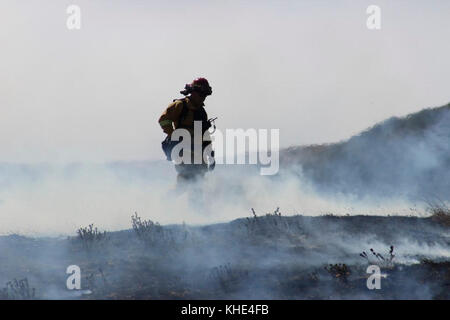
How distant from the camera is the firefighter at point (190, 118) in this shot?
11.0 m

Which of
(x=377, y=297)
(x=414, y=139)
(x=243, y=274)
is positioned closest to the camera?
(x=377, y=297)

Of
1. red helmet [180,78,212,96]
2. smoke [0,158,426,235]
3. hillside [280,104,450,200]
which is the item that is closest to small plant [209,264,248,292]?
smoke [0,158,426,235]

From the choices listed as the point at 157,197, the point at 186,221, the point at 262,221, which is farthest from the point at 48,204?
the point at 262,221

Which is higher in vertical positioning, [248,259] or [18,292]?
[248,259]

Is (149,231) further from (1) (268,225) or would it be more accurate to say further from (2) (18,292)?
(2) (18,292)

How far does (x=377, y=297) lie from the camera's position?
7.81 meters

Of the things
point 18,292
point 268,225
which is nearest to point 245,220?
point 268,225

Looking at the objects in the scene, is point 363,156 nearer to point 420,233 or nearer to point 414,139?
point 414,139

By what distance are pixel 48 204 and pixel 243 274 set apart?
5.90 meters

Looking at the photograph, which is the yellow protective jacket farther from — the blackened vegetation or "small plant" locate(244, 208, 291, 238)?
"small plant" locate(244, 208, 291, 238)

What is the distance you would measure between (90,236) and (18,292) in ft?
7.92

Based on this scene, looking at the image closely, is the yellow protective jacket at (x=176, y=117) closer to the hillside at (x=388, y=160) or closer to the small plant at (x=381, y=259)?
the small plant at (x=381, y=259)

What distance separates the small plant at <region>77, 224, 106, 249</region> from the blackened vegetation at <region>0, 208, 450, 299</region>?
22 mm

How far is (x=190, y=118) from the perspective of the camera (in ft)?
36.8
